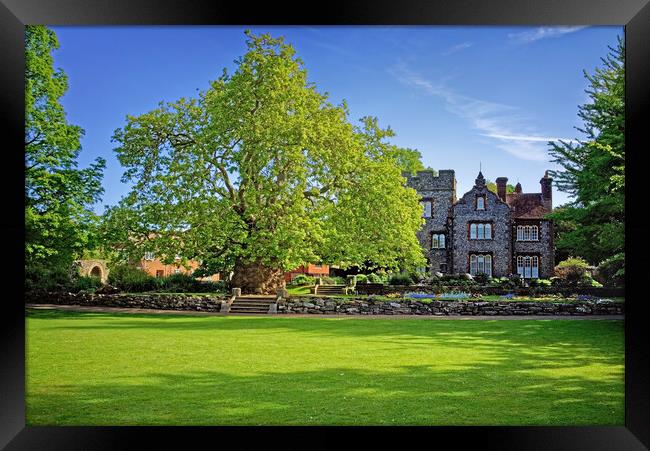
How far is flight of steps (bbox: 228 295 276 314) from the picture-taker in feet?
42.4

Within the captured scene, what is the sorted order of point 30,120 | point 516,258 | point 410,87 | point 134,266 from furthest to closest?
point 516,258, point 134,266, point 30,120, point 410,87

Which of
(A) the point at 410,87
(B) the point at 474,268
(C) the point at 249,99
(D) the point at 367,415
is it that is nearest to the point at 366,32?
(A) the point at 410,87

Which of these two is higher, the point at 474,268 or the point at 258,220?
the point at 258,220

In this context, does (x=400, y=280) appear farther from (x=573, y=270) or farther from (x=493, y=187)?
(x=493, y=187)

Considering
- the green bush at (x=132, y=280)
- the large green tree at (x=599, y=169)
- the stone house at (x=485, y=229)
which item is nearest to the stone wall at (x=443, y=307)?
the large green tree at (x=599, y=169)

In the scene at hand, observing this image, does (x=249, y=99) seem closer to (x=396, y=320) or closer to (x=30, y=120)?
(x=30, y=120)

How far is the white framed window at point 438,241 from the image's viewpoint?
74.1ft

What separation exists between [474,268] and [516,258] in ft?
5.17

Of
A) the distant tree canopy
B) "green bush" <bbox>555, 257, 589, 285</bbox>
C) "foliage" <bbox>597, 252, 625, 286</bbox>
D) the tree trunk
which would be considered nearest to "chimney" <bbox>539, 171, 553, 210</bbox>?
the distant tree canopy

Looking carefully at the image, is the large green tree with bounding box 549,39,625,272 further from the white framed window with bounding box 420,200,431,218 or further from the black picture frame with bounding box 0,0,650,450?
the white framed window with bounding box 420,200,431,218

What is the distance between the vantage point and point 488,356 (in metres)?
7.20

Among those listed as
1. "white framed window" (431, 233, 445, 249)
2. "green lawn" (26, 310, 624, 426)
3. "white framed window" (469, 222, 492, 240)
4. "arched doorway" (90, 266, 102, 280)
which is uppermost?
"white framed window" (469, 222, 492, 240)

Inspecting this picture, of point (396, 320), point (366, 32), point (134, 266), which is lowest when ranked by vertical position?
point (396, 320)

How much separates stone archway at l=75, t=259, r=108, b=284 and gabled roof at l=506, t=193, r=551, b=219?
1503 cm
